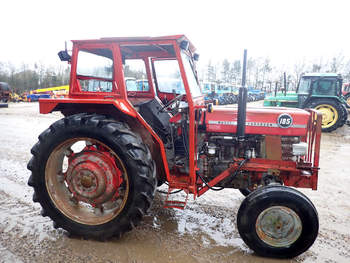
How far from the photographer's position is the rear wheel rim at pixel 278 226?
2.49 metres

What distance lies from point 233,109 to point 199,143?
1.92 ft

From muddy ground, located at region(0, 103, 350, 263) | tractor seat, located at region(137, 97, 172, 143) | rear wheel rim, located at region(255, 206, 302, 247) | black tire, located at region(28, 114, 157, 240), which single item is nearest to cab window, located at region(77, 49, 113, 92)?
black tire, located at region(28, 114, 157, 240)

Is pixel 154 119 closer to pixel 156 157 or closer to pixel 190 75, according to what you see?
A: pixel 156 157

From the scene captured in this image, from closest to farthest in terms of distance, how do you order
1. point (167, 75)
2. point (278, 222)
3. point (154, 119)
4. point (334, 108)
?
1. point (278, 222)
2. point (154, 119)
3. point (167, 75)
4. point (334, 108)

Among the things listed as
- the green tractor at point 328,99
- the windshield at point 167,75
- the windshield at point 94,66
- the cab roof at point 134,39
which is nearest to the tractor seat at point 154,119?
the windshield at point 167,75

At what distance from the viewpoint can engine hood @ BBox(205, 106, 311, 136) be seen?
114 inches

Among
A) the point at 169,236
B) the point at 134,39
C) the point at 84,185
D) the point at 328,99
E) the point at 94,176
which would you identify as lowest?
the point at 169,236

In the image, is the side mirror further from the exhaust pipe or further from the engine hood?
the exhaust pipe

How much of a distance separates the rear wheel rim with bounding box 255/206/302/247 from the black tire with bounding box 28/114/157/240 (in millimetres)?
1147

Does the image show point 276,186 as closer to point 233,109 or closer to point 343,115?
point 233,109

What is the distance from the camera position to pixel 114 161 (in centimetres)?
287

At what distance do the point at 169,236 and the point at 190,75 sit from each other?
1.92 m

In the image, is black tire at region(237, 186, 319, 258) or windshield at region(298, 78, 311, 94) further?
windshield at region(298, 78, 311, 94)

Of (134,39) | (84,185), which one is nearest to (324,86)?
(134,39)
